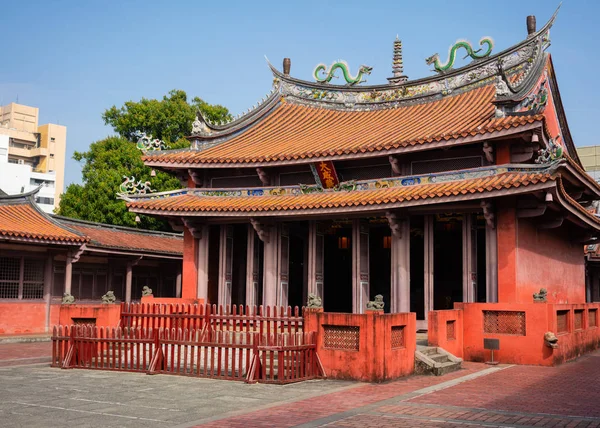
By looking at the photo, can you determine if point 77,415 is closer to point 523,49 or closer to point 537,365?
point 537,365

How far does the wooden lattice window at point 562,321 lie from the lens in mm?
15040

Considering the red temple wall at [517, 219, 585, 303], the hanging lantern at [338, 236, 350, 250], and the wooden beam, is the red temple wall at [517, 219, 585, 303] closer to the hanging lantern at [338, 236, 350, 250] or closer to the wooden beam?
the wooden beam

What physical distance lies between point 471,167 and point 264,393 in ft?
31.6

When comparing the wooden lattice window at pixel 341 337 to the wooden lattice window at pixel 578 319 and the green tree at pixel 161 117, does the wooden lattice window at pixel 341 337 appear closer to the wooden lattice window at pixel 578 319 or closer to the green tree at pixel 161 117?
the wooden lattice window at pixel 578 319

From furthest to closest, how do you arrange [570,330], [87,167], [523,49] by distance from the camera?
1. [87,167]
2. [523,49]
3. [570,330]

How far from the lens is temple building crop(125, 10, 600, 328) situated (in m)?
16.5

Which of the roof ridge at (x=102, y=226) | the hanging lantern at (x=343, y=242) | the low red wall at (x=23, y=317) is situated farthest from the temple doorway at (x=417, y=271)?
the roof ridge at (x=102, y=226)

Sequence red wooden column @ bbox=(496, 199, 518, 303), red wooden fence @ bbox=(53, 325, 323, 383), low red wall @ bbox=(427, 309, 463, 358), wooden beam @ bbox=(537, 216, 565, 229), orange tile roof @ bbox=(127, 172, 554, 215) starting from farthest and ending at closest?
wooden beam @ bbox=(537, 216, 565, 229), red wooden column @ bbox=(496, 199, 518, 303), orange tile roof @ bbox=(127, 172, 554, 215), low red wall @ bbox=(427, 309, 463, 358), red wooden fence @ bbox=(53, 325, 323, 383)

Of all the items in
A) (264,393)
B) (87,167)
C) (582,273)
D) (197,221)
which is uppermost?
(87,167)

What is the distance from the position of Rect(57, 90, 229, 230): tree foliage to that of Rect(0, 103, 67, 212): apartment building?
4016cm

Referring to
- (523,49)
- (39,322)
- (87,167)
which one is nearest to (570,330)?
(523,49)

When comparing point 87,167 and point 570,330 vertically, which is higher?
point 87,167

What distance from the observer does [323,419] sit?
836 centimetres

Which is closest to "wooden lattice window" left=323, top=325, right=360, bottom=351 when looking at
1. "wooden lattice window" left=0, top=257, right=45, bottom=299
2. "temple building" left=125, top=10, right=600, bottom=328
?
"temple building" left=125, top=10, right=600, bottom=328
